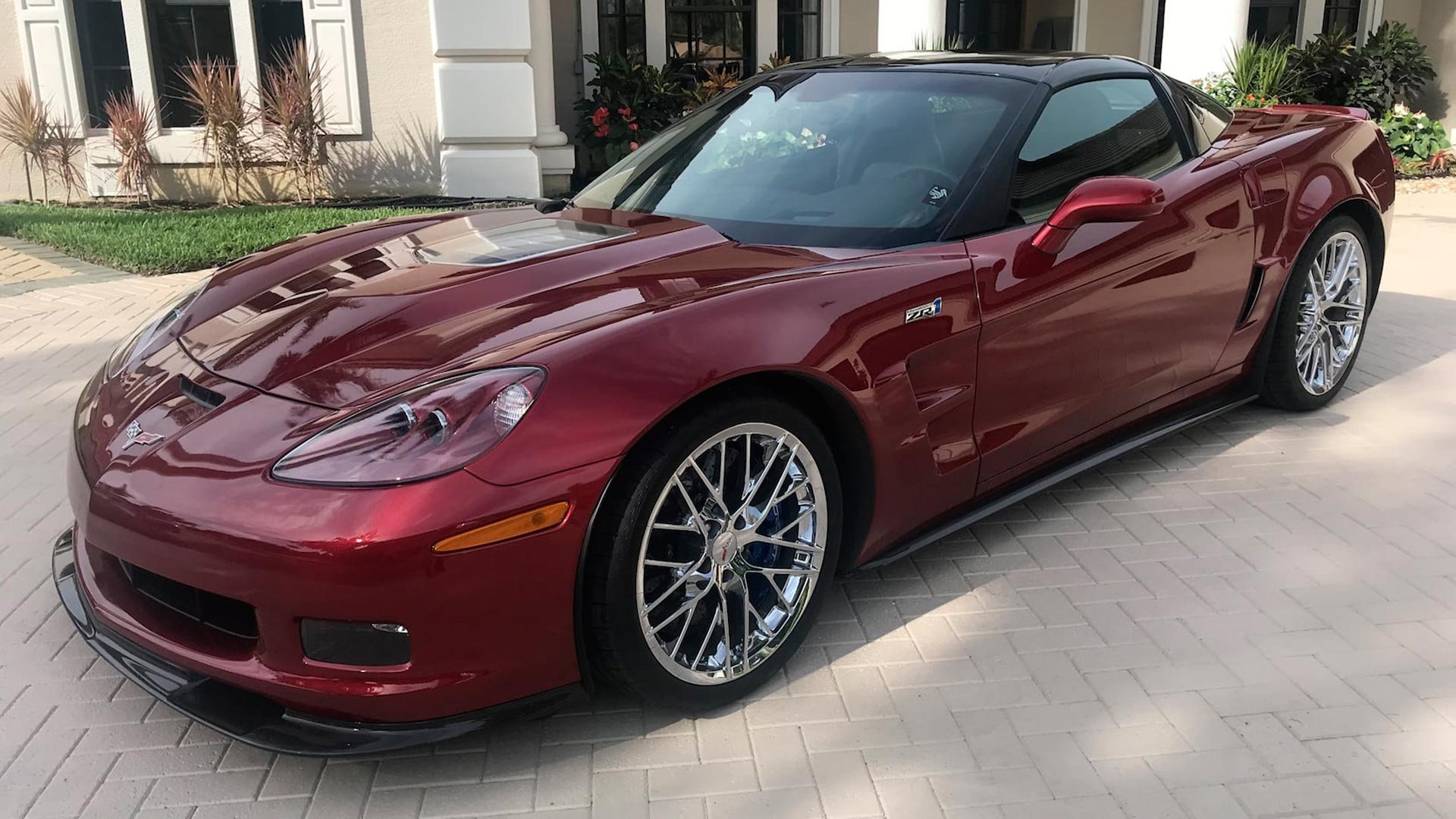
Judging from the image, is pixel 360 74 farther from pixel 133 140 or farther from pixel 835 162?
pixel 835 162

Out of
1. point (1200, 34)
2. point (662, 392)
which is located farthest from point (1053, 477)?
point (1200, 34)

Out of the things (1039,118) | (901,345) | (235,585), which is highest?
(1039,118)

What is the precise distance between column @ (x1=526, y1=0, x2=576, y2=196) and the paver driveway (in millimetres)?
7000

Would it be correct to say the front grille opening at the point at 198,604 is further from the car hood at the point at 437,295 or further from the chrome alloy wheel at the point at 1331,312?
the chrome alloy wheel at the point at 1331,312

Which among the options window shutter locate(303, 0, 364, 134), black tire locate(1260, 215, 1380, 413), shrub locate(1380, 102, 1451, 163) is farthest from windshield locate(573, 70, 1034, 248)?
shrub locate(1380, 102, 1451, 163)

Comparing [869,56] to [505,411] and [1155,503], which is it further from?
[505,411]

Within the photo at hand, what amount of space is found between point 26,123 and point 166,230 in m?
2.45

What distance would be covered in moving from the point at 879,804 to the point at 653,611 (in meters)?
0.63

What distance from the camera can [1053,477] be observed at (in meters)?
3.61

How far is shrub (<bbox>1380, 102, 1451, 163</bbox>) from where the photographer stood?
1315 cm

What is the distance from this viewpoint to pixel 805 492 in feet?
9.27

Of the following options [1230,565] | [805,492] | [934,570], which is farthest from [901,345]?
[1230,565]

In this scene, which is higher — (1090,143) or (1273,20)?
(1273,20)

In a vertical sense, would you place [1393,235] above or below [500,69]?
below
